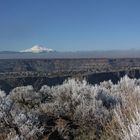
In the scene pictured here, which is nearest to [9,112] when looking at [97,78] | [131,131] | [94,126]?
[94,126]

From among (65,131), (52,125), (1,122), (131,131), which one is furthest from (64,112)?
(131,131)

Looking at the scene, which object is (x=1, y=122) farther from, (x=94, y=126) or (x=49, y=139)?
(x=94, y=126)

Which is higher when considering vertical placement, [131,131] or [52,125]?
[131,131]

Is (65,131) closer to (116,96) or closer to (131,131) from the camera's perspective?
(116,96)

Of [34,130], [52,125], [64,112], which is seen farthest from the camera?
[64,112]

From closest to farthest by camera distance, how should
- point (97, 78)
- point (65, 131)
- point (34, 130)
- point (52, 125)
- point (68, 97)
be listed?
point (34, 130)
point (65, 131)
point (52, 125)
point (68, 97)
point (97, 78)

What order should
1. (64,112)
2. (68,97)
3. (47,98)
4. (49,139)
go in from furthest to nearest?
(47,98), (68,97), (64,112), (49,139)

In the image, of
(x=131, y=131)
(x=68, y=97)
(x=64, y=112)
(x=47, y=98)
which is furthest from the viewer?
(x=47, y=98)

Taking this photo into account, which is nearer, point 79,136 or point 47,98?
point 79,136

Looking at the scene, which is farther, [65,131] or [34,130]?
[65,131]
